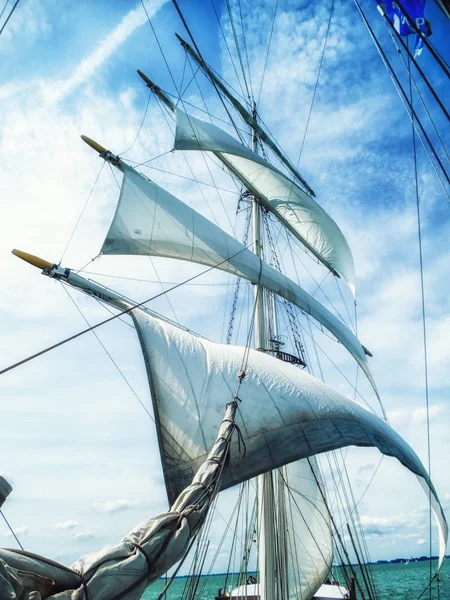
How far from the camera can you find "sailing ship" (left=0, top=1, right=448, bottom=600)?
266 cm

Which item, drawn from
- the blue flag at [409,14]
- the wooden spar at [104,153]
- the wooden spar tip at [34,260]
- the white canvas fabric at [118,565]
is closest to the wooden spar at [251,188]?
the wooden spar at [104,153]

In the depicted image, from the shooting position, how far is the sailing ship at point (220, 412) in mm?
2660

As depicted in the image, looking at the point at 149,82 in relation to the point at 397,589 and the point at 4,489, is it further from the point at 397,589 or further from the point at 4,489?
the point at 397,589

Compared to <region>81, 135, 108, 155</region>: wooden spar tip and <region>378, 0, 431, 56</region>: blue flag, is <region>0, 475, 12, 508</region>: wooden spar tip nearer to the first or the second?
<region>378, 0, 431, 56</region>: blue flag

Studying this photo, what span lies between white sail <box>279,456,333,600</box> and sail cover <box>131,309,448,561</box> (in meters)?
4.43

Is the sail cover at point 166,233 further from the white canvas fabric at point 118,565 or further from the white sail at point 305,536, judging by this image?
the white canvas fabric at point 118,565

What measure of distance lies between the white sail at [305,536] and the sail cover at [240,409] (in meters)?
4.43

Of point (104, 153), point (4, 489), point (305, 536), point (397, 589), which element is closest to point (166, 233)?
point (104, 153)

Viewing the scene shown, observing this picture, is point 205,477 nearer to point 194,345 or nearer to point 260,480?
point 194,345

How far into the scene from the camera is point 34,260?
27.3 feet

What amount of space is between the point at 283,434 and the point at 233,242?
18.9 feet

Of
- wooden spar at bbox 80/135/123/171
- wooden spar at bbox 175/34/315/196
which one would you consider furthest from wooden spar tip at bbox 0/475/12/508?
wooden spar at bbox 175/34/315/196

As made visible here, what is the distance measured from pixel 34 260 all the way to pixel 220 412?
4.56 m

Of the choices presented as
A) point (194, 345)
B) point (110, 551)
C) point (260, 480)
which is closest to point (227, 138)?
point (194, 345)
